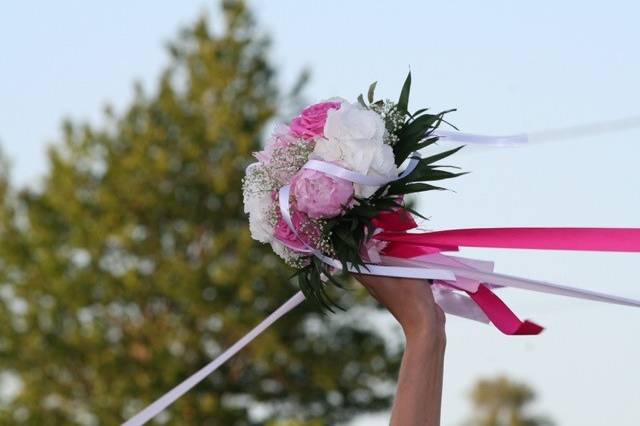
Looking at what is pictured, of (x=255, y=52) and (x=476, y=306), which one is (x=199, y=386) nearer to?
(x=255, y=52)

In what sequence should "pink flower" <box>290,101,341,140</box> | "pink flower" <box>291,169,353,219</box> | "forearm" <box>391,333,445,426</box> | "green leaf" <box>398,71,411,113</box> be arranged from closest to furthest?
"forearm" <box>391,333,445,426</box>
"pink flower" <box>291,169,353,219</box>
"pink flower" <box>290,101,341,140</box>
"green leaf" <box>398,71,411,113</box>

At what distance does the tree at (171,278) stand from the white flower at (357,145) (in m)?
24.7

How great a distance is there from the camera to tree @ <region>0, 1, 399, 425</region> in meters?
29.2

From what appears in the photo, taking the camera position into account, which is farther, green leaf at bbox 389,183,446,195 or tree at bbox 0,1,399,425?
tree at bbox 0,1,399,425

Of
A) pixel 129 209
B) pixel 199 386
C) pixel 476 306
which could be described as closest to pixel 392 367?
pixel 199 386

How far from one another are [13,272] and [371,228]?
29302 millimetres

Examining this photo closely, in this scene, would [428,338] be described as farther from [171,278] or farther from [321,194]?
[171,278]

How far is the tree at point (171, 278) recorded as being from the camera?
29172mm

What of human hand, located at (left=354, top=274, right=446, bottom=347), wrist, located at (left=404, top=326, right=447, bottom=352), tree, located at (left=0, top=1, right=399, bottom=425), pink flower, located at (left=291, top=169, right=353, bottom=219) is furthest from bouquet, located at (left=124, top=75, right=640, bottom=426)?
tree, located at (left=0, top=1, right=399, bottom=425)

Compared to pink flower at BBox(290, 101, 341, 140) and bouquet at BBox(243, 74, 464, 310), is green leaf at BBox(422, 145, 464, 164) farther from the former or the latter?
pink flower at BBox(290, 101, 341, 140)

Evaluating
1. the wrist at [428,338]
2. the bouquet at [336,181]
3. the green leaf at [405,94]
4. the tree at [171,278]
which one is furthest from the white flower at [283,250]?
the tree at [171,278]

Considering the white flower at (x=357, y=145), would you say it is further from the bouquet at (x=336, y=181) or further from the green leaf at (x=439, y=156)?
the green leaf at (x=439, y=156)

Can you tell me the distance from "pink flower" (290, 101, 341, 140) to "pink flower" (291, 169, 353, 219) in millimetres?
126

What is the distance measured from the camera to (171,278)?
96.2ft
